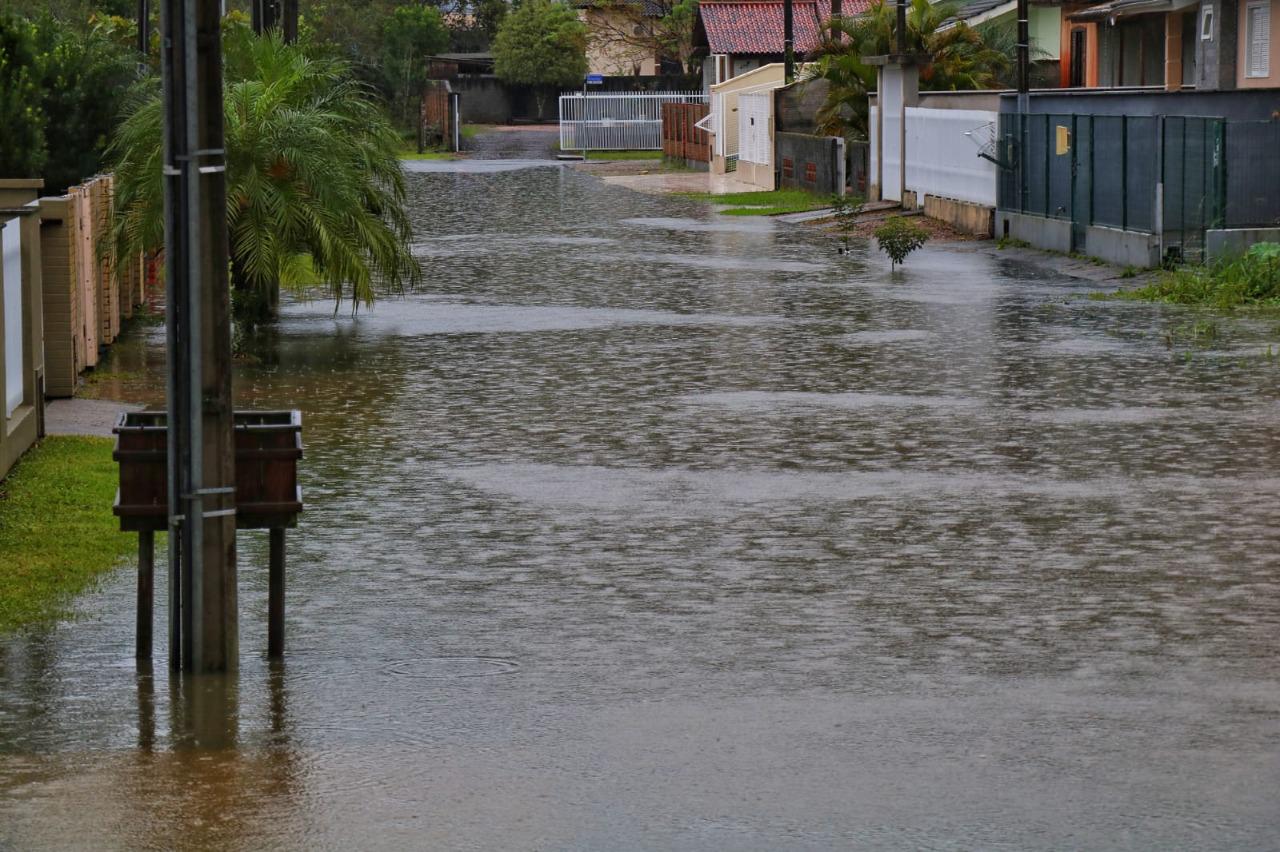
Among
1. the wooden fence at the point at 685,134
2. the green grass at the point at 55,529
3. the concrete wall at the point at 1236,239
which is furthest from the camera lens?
the wooden fence at the point at 685,134

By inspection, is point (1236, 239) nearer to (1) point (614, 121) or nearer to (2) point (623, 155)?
(2) point (623, 155)

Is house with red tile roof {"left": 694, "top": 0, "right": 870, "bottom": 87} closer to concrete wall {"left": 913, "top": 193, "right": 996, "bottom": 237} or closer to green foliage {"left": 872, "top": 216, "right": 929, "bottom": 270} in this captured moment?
concrete wall {"left": 913, "top": 193, "right": 996, "bottom": 237}

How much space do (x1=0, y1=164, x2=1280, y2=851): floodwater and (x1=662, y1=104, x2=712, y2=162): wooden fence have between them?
129ft

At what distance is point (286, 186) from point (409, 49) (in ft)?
217

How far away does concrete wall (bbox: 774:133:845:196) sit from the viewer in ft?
134

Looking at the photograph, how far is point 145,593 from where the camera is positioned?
8.03 metres

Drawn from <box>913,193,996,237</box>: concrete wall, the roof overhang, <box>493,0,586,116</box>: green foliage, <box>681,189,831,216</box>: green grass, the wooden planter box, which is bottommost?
the wooden planter box

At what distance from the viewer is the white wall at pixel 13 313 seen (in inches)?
508

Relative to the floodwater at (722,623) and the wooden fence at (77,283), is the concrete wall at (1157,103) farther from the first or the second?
the wooden fence at (77,283)

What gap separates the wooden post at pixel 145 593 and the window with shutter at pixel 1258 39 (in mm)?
29936

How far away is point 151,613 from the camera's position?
8094mm

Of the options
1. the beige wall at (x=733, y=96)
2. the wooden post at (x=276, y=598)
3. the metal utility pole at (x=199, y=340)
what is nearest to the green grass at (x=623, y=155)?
the beige wall at (x=733, y=96)

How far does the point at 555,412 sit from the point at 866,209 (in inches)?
883

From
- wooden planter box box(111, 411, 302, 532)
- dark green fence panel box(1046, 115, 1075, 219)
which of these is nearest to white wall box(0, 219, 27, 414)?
wooden planter box box(111, 411, 302, 532)
